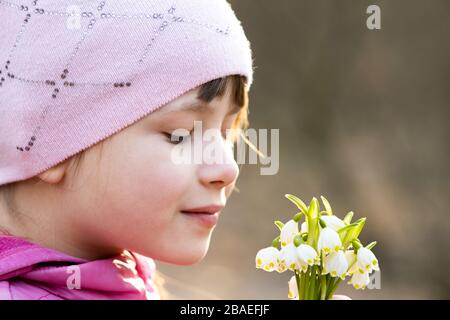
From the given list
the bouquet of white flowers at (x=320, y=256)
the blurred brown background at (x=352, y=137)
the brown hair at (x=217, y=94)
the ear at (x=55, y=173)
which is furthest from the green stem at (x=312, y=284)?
the blurred brown background at (x=352, y=137)

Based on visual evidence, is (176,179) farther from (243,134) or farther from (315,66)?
(315,66)

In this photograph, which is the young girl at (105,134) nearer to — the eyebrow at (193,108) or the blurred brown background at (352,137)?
the eyebrow at (193,108)

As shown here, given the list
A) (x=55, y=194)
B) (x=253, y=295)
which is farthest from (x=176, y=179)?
(x=253, y=295)

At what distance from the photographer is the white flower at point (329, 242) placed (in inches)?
41.9

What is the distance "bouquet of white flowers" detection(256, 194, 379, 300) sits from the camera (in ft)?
3.51

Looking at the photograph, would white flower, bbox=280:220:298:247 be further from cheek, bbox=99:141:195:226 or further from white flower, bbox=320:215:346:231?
cheek, bbox=99:141:195:226

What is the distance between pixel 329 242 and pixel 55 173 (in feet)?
1.69

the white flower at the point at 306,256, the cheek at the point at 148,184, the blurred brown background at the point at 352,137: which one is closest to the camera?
the white flower at the point at 306,256

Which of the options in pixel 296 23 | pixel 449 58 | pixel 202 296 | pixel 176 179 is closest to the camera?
pixel 176 179

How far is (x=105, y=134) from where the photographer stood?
1.27 metres

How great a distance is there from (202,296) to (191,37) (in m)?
1.59

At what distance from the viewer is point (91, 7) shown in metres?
1.30

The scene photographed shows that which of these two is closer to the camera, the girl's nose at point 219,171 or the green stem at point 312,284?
the green stem at point 312,284

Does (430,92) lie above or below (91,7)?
above
